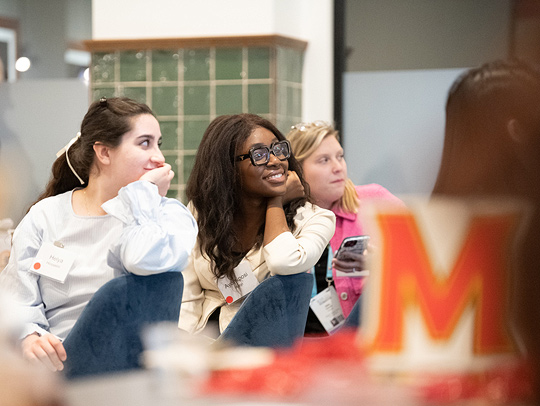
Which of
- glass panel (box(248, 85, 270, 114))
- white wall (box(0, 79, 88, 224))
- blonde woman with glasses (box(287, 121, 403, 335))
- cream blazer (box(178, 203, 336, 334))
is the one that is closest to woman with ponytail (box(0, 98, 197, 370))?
cream blazer (box(178, 203, 336, 334))

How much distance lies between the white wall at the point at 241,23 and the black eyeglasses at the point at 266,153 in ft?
7.67

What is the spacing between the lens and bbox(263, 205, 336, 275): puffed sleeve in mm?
2006

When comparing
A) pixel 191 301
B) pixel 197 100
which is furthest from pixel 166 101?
pixel 191 301

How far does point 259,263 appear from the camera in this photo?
7.37ft

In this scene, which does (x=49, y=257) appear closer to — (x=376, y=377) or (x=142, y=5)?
(x=376, y=377)

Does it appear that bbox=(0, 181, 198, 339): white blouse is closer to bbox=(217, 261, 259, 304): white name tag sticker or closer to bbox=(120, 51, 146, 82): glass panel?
bbox=(217, 261, 259, 304): white name tag sticker

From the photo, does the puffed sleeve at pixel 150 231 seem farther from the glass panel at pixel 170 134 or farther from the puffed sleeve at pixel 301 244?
the glass panel at pixel 170 134

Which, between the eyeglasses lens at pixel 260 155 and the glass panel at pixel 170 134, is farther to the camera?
the glass panel at pixel 170 134

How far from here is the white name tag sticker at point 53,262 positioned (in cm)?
202

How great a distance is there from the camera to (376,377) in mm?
430

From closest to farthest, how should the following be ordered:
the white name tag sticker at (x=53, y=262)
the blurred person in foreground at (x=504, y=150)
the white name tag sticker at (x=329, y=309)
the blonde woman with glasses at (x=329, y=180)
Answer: the blurred person in foreground at (x=504, y=150), the white name tag sticker at (x=329, y=309), the white name tag sticker at (x=53, y=262), the blonde woman with glasses at (x=329, y=180)

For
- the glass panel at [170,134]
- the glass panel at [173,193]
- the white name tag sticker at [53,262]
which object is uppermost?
the glass panel at [170,134]

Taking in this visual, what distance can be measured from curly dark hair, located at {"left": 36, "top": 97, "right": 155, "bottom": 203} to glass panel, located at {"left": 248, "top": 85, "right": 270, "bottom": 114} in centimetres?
211

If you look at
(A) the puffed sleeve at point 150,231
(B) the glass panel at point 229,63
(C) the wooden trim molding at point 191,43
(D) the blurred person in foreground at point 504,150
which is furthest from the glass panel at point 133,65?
(D) the blurred person in foreground at point 504,150
